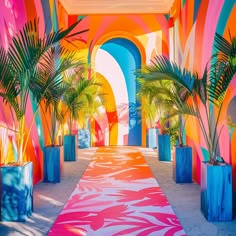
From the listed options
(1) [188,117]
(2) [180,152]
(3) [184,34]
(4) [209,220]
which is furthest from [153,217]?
(3) [184,34]

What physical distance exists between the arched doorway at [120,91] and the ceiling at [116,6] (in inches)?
34.2

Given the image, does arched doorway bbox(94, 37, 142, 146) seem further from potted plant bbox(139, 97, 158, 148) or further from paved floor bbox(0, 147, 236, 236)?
paved floor bbox(0, 147, 236, 236)

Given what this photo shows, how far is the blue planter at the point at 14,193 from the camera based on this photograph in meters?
2.91

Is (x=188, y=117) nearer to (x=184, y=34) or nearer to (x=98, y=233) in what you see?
(x=184, y=34)

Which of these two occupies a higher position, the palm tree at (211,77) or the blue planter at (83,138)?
the palm tree at (211,77)

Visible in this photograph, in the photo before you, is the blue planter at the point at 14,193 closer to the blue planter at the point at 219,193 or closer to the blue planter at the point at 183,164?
the blue planter at the point at 219,193

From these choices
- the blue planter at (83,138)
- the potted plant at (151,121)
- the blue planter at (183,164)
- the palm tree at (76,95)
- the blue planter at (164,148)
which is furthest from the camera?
the blue planter at (83,138)

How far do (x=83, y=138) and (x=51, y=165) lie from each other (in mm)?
3672

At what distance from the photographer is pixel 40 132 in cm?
495

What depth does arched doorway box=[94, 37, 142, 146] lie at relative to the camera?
8.89 meters

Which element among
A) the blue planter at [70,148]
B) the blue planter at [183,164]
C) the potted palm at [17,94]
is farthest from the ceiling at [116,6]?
the potted palm at [17,94]

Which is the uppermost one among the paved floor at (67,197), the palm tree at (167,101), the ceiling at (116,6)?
the ceiling at (116,6)

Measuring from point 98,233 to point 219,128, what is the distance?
1.82m

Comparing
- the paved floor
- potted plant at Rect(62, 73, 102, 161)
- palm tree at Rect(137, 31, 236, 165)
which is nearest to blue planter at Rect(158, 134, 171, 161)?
the paved floor
